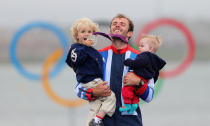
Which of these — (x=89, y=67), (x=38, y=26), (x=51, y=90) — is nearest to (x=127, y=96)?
(x=89, y=67)

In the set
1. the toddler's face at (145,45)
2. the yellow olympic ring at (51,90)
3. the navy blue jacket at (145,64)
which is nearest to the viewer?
the navy blue jacket at (145,64)

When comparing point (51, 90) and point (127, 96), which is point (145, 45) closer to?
point (127, 96)

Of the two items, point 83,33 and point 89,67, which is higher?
point 83,33

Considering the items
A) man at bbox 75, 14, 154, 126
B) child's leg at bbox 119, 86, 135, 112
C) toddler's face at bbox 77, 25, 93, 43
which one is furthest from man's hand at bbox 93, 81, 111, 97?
toddler's face at bbox 77, 25, 93, 43

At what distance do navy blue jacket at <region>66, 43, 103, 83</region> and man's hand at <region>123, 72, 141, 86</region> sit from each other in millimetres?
224

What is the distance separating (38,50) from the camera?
15.4 metres

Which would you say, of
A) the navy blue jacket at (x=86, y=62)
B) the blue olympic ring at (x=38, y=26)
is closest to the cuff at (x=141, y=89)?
the navy blue jacket at (x=86, y=62)

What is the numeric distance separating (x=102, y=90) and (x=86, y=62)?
0.82ft

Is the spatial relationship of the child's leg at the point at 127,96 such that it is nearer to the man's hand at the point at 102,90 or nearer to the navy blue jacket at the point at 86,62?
the man's hand at the point at 102,90

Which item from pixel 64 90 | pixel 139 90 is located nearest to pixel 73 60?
A: pixel 139 90

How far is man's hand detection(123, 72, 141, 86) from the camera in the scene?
12.6 ft

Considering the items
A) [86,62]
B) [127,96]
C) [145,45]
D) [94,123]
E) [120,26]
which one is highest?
[120,26]

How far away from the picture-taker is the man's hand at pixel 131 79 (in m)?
3.85

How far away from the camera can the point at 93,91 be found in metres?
3.94
